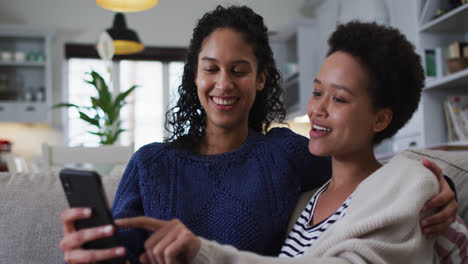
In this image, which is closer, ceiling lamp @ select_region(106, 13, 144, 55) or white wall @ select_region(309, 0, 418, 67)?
white wall @ select_region(309, 0, 418, 67)

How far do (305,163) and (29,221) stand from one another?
78cm

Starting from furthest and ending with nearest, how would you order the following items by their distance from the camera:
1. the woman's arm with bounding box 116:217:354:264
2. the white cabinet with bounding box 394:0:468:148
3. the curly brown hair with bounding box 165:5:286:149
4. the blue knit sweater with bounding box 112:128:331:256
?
the white cabinet with bounding box 394:0:468:148 → the curly brown hair with bounding box 165:5:286:149 → the blue knit sweater with bounding box 112:128:331:256 → the woman's arm with bounding box 116:217:354:264

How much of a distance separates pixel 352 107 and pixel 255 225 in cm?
35

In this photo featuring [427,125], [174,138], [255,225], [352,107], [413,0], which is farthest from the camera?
[413,0]

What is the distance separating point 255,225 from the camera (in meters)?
1.07

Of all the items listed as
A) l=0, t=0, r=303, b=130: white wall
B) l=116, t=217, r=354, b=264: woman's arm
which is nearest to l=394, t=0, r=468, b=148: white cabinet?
l=116, t=217, r=354, b=264: woman's arm

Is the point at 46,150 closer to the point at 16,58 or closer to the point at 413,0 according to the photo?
the point at 413,0

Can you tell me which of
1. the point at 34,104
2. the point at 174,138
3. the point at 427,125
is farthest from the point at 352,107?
the point at 34,104

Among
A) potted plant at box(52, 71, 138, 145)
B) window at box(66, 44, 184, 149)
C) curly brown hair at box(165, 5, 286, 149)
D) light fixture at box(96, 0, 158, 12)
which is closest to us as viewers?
curly brown hair at box(165, 5, 286, 149)

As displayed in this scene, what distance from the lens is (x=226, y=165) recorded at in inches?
45.3

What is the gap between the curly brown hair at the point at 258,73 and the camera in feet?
4.04

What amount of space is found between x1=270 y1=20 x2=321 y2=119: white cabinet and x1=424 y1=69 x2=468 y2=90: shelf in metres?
1.91

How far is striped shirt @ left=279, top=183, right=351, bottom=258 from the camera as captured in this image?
894mm

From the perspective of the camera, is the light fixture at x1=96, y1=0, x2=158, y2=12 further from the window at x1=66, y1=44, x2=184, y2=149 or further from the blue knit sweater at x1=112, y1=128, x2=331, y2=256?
the window at x1=66, y1=44, x2=184, y2=149
